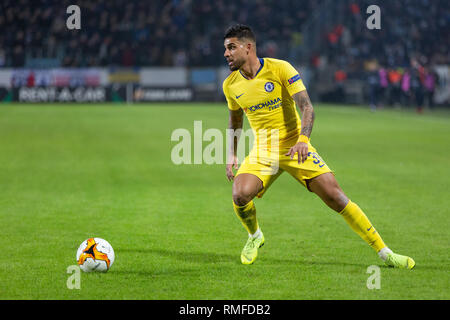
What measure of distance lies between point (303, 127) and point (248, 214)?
103cm

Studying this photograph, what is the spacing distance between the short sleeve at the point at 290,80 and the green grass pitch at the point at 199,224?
4.99 ft

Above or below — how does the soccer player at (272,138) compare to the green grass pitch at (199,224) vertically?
above

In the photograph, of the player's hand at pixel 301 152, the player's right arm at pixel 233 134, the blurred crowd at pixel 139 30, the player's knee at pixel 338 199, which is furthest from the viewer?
the blurred crowd at pixel 139 30

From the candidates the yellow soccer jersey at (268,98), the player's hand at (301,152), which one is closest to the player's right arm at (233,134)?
the yellow soccer jersey at (268,98)

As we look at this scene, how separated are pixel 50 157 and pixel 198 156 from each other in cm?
311

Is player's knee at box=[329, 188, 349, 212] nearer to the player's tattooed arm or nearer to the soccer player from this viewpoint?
the soccer player

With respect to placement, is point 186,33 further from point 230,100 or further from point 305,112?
point 305,112

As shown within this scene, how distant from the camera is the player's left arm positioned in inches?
226

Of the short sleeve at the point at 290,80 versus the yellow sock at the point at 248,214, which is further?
the yellow sock at the point at 248,214

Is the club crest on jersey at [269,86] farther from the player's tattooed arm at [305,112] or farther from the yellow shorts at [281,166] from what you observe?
the yellow shorts at [281,166]

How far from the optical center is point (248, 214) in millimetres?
6402

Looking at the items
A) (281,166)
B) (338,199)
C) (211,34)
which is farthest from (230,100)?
(211,34)

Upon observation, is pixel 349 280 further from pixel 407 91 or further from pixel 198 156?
pixel 407 91

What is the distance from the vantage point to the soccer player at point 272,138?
19.6 ft
